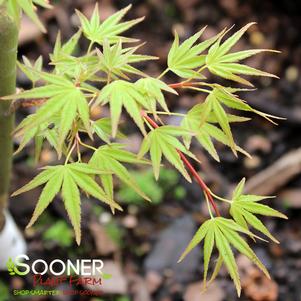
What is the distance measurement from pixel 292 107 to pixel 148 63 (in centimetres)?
68

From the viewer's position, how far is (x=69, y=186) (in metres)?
0.92

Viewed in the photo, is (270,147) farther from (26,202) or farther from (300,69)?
(26,202)

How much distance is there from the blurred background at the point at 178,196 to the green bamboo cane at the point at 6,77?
0.35 metres

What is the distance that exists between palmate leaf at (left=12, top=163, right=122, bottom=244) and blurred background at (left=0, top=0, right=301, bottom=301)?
1.83 ft

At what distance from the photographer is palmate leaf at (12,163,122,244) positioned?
0.90m

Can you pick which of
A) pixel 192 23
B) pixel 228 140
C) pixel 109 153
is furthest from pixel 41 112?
pixel 192 23

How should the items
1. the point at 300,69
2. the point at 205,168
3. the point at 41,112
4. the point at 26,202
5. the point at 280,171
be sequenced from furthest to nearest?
the point at 300,69 → the point at 205,168 → the point at 280,171 → the point at 26,202 → the point at 41,112

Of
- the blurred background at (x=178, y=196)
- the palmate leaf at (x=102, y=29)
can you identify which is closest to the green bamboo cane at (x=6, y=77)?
the palmate leaf at (x=102, y=29)

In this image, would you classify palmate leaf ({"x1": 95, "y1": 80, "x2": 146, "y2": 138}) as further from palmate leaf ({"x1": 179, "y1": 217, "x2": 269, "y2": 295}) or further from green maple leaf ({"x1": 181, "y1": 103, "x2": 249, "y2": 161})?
palmate leaf ({"x1": 179, "y1": 217, "x2": 269, "y2": 295})

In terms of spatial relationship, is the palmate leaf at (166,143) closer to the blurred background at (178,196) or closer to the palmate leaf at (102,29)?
the palmate leaf at (102,29)

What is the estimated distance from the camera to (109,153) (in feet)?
3.14

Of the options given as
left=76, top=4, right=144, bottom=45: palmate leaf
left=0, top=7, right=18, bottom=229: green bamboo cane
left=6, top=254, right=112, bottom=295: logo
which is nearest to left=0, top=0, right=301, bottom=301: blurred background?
left=6, top=254, right=112, bottom=295: logo

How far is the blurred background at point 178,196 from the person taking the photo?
180 centimetres

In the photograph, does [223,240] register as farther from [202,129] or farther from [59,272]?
[59,272]
